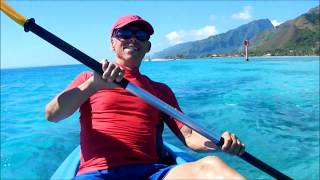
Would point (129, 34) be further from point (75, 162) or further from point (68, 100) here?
point (75, 162)

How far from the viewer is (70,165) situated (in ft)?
13.1

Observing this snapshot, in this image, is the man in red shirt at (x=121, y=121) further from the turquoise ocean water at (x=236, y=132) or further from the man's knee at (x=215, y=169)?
the turquoise ocean water at (x=236, y=132)

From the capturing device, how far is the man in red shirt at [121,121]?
2.77 metres

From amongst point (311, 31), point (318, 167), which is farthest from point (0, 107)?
point (311, 31)

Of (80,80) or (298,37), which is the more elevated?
(298,37)

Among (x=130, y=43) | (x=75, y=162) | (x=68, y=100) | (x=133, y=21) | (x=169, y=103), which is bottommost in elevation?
(x=75, y=162)


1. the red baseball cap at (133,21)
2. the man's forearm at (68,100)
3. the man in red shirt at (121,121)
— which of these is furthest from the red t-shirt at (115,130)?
the red baseball cap at (133,21)

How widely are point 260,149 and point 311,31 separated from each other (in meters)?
123

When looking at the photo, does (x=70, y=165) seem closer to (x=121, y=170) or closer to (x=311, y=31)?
(x=121, y=170)

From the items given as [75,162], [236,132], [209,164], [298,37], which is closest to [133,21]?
[209,164]

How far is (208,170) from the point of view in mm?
2305

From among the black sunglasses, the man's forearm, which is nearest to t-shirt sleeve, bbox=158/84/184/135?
the black sunglasses

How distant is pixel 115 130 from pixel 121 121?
0.28ft

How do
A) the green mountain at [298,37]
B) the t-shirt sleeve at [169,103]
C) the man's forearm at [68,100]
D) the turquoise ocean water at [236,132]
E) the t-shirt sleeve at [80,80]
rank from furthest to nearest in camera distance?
the green mountain at [298,37] → the turquoise ocean water at [236,132] → the t-shirt sleeve at [169,103] → the t-shirt sleeve at [80,80] → the man's forearm at [68,100]
